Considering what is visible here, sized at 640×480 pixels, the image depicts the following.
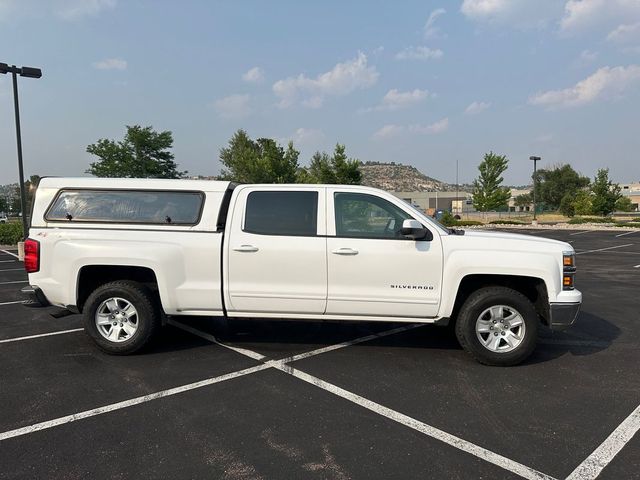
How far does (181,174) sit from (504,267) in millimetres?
45674

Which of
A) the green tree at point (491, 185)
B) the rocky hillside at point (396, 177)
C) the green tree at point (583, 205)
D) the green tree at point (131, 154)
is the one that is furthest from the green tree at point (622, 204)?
the rocky hillside at point (396, 177)

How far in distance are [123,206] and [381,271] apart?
2.93 meters

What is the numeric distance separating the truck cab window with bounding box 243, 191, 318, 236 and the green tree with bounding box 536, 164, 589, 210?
7523cm

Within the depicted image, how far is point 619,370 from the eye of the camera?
4512 mm

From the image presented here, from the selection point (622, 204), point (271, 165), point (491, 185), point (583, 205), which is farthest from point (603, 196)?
point (271, 165)

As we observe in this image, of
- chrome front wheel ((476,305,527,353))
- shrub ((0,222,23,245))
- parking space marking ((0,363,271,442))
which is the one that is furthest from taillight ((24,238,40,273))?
shrub ((0,222,23,245))

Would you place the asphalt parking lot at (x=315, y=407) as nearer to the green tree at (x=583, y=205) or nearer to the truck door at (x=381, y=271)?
the truck door at (x=381, y=271)

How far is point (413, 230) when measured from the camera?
14.6 ft

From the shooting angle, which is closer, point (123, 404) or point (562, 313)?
point (123, 404)

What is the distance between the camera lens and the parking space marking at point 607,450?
279 cm

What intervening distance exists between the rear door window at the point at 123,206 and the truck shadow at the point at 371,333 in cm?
172

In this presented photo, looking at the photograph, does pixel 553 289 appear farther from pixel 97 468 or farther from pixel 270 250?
pixel 97 468

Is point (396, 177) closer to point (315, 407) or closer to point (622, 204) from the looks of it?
point (622, 204)

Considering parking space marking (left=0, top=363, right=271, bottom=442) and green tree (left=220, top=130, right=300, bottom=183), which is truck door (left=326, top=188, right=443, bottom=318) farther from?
green tree (left=220, top=130, right=300, bottom=183)
